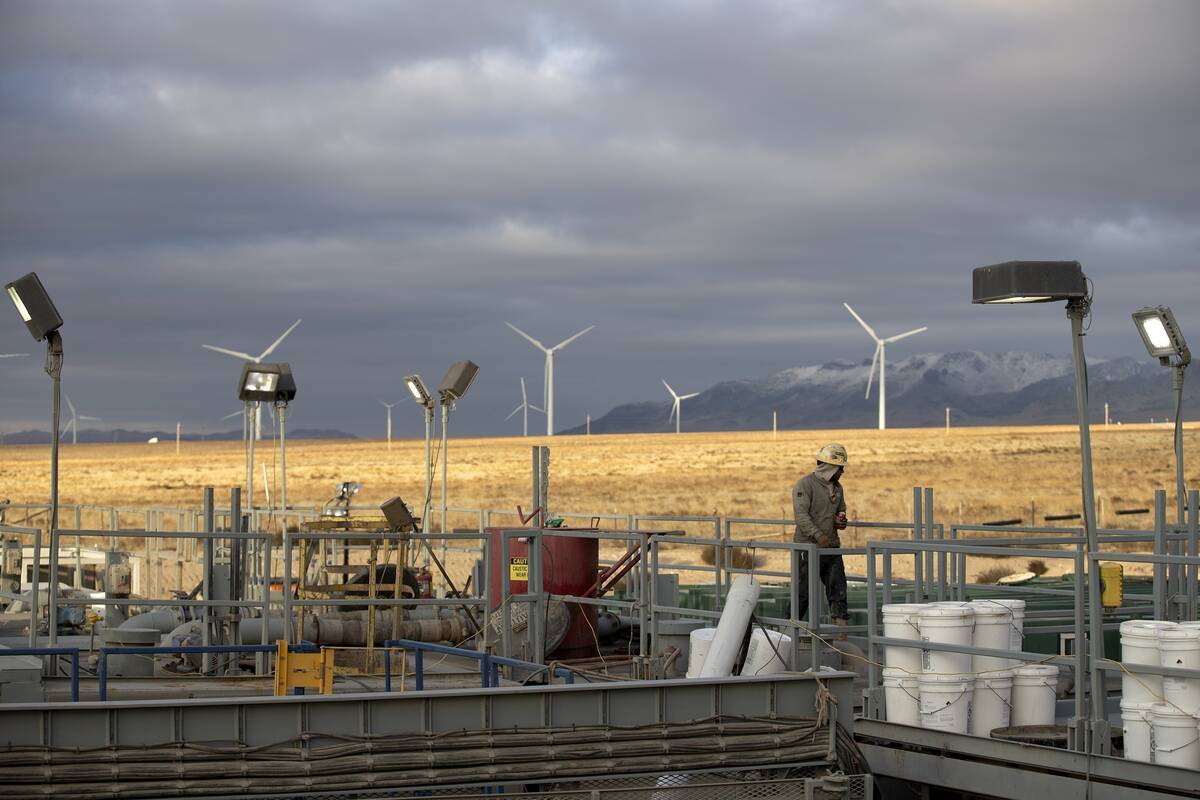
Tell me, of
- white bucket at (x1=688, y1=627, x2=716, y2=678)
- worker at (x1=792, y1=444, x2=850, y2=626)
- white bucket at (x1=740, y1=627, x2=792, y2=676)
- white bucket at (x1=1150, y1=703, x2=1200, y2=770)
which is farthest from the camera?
worker at (x1=792, y1=444, x2=850, y2=626)

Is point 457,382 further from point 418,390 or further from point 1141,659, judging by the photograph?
point 1141,659

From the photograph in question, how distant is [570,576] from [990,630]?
5.79 m

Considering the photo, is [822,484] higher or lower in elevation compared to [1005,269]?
lower

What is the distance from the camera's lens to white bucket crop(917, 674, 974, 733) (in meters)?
10.3

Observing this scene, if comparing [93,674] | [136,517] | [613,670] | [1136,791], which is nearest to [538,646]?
[613,670]

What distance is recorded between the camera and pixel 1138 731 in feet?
30.0

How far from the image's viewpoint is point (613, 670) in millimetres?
14727

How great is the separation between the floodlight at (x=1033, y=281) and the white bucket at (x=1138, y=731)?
2750mm

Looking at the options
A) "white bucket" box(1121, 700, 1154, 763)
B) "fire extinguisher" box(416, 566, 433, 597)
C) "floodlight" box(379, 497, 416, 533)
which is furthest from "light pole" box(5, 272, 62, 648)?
"white bucket" box(1121, 700, 1154, 763)

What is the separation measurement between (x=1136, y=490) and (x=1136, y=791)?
208 ft

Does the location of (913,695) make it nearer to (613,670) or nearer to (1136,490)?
(613,670)

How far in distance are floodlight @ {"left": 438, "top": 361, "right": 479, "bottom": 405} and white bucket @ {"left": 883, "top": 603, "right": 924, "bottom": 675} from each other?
1195 centimetres

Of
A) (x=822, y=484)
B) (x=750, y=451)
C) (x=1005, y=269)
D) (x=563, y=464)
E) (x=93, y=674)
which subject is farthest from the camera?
(x=750, y=451)

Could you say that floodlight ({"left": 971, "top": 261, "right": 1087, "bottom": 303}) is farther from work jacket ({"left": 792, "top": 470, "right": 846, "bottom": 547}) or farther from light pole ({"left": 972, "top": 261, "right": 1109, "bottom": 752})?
work jacket ({"left": 792, "top": 470, "right": 846, "bottom": 547})
